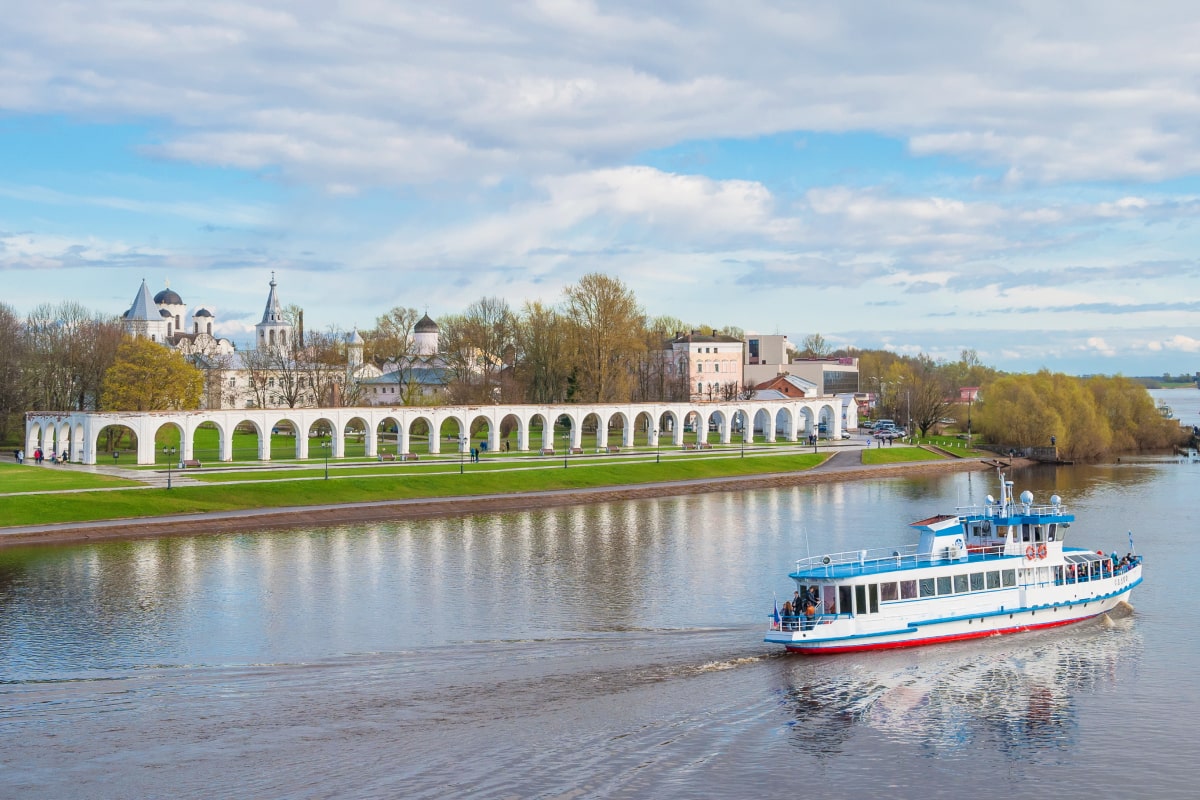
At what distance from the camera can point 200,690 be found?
1235 inches

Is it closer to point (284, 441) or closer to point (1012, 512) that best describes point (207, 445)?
point (284, 441)

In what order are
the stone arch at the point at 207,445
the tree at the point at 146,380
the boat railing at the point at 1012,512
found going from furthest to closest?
1. the tree at the point at 146,380
2. the stone arch at the point at 207,445
3. the boat railing at the point at 1012,512

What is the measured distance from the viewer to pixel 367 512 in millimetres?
68938

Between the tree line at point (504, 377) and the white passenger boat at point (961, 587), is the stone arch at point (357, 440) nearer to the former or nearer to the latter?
the tree line at point (504, 377)

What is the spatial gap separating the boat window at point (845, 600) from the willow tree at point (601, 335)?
89108 mm

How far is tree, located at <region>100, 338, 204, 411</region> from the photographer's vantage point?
3738 inches

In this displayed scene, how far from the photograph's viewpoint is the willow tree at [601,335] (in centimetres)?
12694

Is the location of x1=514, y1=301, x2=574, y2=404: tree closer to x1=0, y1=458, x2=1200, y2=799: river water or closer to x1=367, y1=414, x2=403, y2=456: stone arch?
x1=367, y1=414, x2=403, y2=456: stone arch

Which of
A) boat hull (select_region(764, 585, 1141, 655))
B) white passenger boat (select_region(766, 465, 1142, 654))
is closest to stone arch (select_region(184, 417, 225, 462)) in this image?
white passenger boat (select_region(766, 465, 1142, 654))

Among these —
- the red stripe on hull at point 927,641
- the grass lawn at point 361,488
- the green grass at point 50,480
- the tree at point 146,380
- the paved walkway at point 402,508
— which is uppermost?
the tree at point 146,380

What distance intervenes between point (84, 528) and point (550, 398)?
252 feet

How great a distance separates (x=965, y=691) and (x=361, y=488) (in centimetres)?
4831

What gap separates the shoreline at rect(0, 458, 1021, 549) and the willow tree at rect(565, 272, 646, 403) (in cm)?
3556

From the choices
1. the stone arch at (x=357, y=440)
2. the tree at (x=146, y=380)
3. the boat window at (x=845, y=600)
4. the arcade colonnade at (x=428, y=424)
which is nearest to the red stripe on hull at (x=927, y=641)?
the boat window at (x=845, y=600)
